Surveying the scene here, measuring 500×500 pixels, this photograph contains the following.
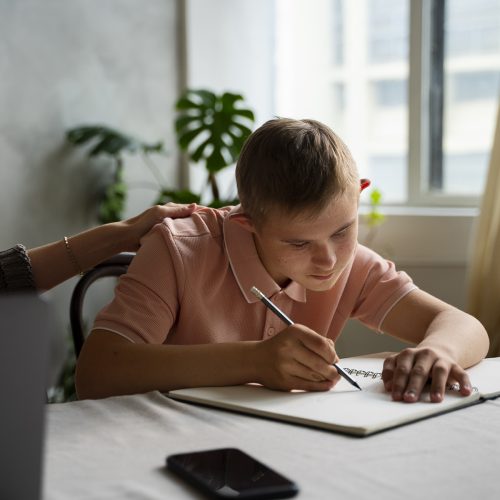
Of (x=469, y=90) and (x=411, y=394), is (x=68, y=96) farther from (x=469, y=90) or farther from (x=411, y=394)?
(x=411, y=394)

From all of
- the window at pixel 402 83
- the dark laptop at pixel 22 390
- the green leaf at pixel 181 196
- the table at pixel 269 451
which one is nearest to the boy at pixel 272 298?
the table at pixel 269 451

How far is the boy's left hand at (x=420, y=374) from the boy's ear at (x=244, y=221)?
1.08ft

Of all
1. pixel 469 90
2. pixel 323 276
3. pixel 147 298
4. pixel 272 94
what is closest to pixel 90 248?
pixel 147 298

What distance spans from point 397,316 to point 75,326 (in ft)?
1.94

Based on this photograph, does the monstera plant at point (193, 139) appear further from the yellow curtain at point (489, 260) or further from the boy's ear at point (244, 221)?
the boy's ear at point (244, 221)

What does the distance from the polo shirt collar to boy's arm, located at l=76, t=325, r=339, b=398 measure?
21 centimetres

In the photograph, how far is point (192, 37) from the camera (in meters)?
3.29

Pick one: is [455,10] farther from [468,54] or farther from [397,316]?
[397,316]

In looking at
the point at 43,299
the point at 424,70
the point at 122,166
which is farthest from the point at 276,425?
the point at 424,70

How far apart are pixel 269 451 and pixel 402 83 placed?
8.84 ft

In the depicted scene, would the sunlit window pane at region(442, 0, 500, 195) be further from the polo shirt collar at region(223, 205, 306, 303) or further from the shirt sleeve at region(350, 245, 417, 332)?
the polo shirt collar at region(223, 205, 306, 303)

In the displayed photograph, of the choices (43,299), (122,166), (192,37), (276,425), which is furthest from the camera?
(192,37)

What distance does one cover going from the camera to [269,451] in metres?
0.84

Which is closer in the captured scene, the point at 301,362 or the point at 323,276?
the point at 301,362
